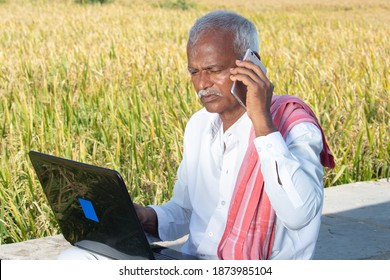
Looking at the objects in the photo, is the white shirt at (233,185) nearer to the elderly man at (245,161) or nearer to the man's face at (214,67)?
the elderly man at (245,161)

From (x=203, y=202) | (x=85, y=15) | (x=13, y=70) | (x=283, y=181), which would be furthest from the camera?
(x=85, y=15)

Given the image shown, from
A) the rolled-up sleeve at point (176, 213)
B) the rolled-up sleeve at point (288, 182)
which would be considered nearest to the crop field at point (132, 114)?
the rolled-up sleeve at point (176, 213)

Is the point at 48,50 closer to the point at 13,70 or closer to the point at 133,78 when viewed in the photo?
the point at 13,70

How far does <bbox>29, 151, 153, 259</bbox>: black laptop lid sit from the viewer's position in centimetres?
243

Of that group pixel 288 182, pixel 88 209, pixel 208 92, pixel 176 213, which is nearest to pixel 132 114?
pixel 176 213

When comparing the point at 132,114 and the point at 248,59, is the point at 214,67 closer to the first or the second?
the point at 248,59

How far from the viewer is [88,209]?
8.41 feet

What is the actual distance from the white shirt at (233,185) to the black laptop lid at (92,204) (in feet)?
1.03

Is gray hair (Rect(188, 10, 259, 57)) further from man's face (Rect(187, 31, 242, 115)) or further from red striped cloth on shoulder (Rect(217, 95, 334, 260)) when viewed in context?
red striped cloth on shoulder (Rect(217, 95, 334, 260))

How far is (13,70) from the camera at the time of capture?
8.60 metres

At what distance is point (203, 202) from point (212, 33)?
0.50 metres

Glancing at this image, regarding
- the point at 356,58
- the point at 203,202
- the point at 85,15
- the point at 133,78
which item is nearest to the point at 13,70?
the point at 133,78

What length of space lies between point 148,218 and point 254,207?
45 cm

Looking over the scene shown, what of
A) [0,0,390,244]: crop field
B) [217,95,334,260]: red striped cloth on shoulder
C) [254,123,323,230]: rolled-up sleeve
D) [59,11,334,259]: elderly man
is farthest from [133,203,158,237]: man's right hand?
[0,0,390,244]: crop field
